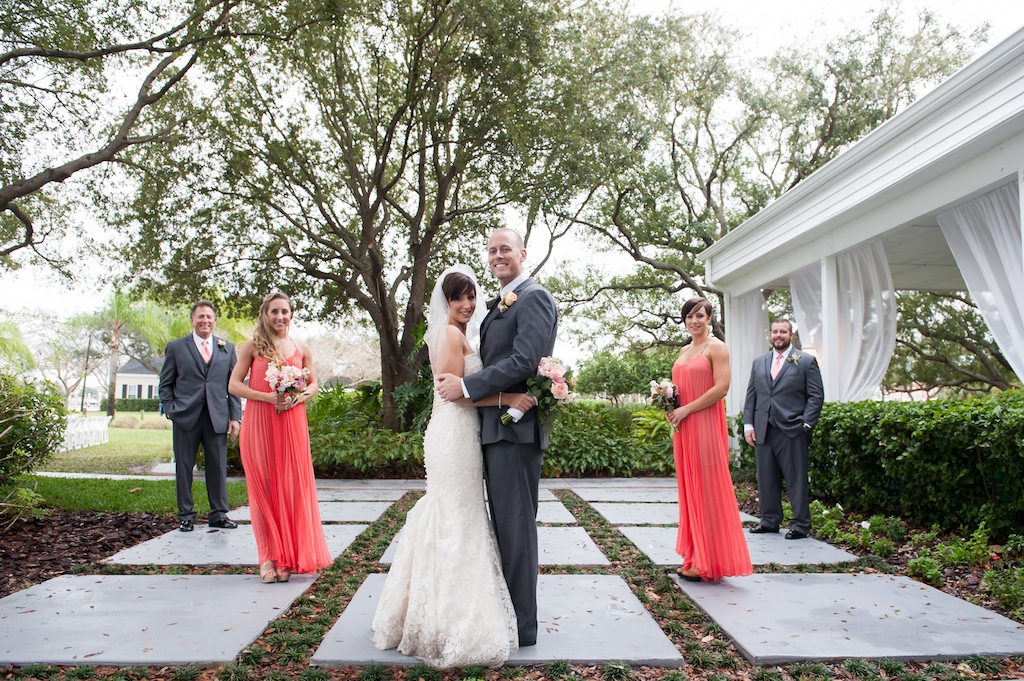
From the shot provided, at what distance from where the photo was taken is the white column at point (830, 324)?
8516 millimetres

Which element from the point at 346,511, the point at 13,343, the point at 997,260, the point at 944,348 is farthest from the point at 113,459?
the point at 13,343

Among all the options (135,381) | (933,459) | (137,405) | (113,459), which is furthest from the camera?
(135,381)

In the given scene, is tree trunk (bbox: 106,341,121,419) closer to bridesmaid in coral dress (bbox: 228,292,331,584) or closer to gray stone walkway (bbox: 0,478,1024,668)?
bridesmaid in coral dress (bbox: 228,292,331,584)

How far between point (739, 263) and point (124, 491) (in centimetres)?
895

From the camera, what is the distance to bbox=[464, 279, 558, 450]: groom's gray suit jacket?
331 cm

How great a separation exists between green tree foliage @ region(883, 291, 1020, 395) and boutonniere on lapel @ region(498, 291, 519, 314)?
16071 mm

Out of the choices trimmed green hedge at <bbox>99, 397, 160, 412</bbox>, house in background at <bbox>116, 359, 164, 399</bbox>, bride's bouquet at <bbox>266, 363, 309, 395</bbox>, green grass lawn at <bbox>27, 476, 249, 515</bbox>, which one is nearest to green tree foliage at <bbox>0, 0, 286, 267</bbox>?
green grass lawn at <bbox>27, 476, 249, 515</bbox>

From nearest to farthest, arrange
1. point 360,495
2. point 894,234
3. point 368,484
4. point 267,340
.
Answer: point 267,340 → point 894,234 → point 360,495 → point 368,484

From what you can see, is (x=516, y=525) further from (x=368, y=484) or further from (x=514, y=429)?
(x=368, y=484)

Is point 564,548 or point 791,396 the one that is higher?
point 791,396

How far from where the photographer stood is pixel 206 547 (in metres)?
5.65

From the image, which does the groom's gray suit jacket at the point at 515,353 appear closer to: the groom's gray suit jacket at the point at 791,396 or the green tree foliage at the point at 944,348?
the groom's gray suit jacket at the point at 791,396

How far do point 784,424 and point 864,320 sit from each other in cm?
289

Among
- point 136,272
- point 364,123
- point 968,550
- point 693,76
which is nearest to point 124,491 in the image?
point 136,272
